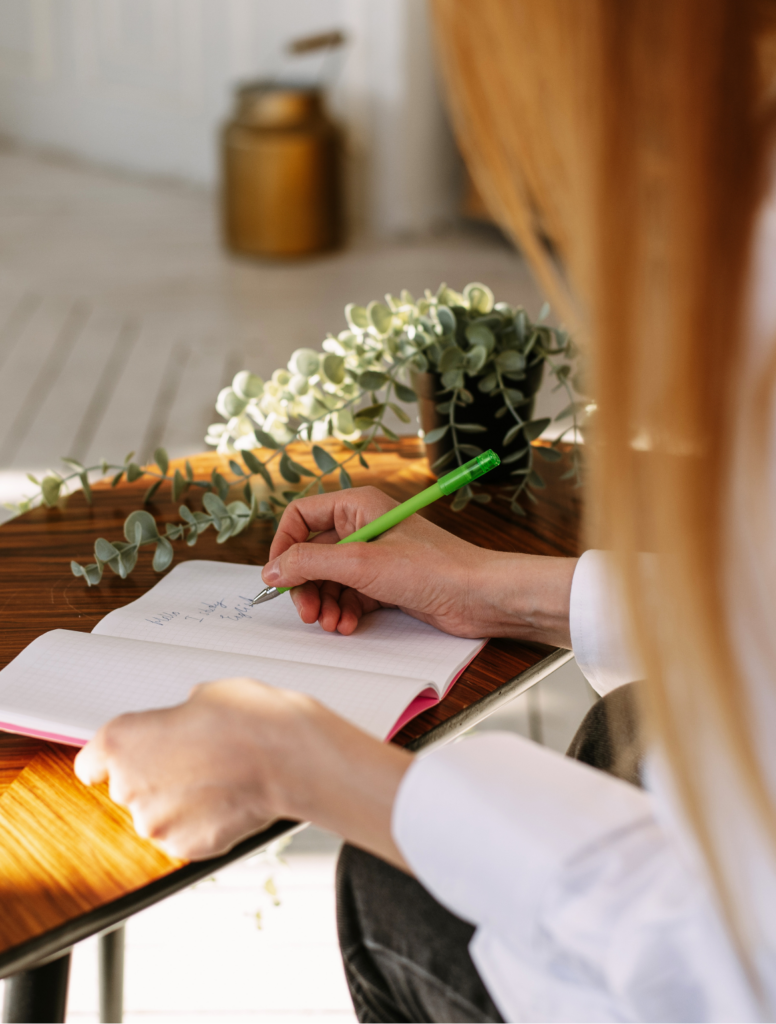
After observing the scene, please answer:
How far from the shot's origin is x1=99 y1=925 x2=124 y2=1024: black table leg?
92 cm

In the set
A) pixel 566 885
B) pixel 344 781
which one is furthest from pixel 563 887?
pixel 344 781

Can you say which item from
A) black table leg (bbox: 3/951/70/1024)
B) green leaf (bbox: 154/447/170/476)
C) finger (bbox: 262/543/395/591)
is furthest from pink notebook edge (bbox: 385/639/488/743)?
green leaf (bbox: 154/447/170/476)

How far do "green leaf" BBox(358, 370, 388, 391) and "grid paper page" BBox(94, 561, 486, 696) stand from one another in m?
0.24

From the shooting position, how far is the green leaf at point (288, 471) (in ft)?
3.29

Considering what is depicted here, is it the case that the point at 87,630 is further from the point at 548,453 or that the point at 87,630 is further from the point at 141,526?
the point at 548,453

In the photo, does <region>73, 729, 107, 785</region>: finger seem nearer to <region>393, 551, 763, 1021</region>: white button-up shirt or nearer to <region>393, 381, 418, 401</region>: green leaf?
<region>393, 551, 763, 1021</region>: white button-up shirt

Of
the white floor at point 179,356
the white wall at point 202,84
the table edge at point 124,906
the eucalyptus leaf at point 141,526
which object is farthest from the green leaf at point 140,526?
the white wall at point 202,84

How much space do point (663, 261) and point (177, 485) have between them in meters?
0.67

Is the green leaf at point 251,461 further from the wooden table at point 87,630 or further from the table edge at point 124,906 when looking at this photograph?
the table edge at point 124,906

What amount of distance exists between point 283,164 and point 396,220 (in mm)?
565

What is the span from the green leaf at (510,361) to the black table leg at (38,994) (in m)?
0.61

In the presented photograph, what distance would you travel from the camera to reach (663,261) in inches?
15.7

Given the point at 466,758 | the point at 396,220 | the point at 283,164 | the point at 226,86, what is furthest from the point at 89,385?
the point at 466,758

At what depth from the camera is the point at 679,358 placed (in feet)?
1.30
